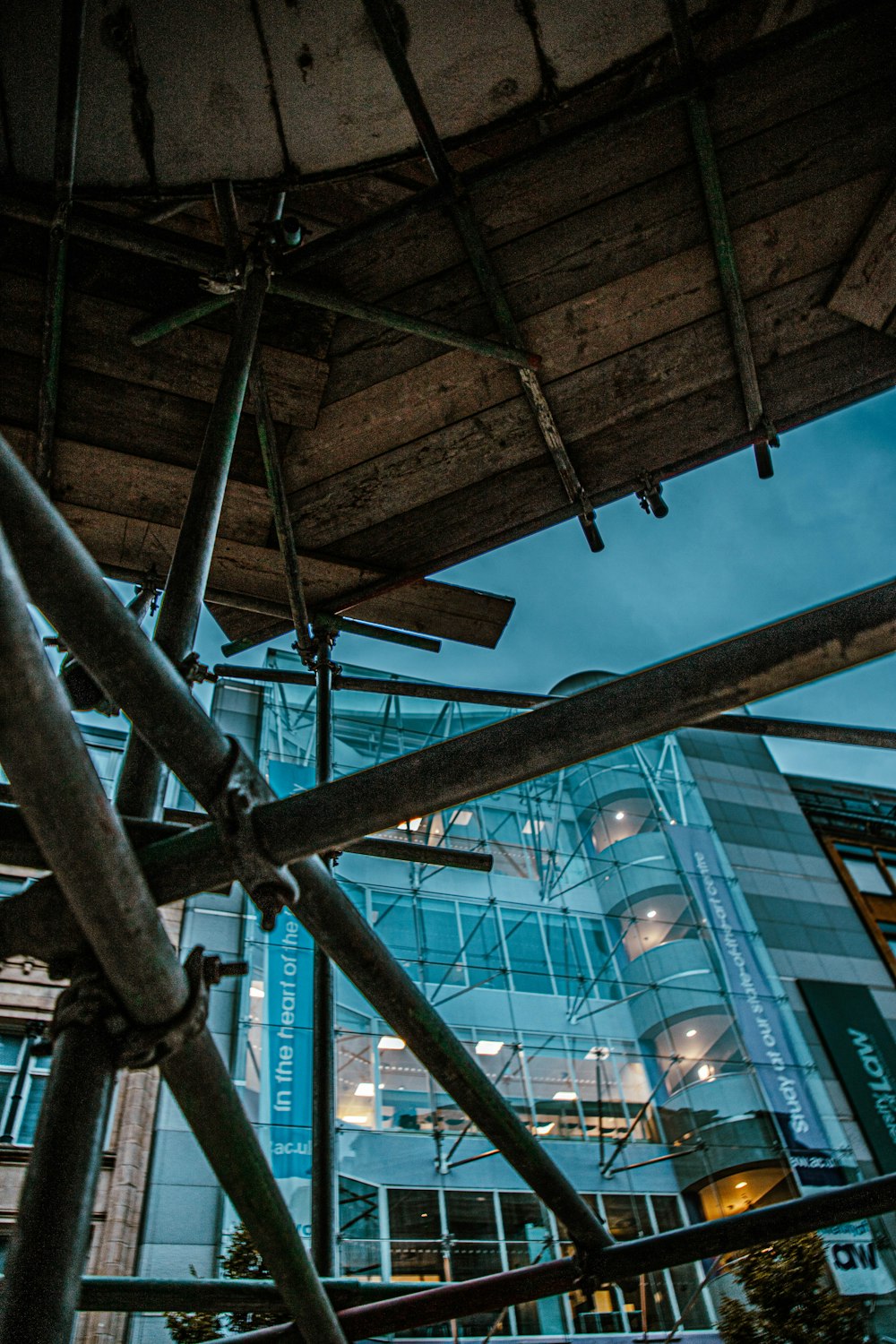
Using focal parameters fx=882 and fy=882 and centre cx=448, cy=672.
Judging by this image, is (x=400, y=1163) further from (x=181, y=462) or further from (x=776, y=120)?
(x=776, y=120)

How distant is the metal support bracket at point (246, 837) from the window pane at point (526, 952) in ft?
67.5

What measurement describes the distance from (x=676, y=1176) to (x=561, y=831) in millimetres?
9419

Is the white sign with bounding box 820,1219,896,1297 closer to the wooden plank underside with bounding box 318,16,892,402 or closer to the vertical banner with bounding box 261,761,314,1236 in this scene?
the vertical banner with bounding box 261,761,314,1236

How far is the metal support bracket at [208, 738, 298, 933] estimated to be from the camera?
1.66 m

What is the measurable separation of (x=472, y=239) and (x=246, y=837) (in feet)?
8.52

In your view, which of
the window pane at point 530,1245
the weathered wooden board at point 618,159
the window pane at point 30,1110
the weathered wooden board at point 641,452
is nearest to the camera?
the weathered wooden board at point 618,159

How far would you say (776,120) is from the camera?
Answer: 3314 millimetres

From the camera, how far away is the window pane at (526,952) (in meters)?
21.8

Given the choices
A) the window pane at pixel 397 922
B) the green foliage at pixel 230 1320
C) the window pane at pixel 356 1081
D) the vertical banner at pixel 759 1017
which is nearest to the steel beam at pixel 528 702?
the green foliage at pixel 230 1320

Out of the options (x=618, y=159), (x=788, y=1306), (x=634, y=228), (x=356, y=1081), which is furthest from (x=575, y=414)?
(x=356, y=1081)

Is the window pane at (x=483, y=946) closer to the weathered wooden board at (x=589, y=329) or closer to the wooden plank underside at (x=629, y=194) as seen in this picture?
the weathered wooden board at (x=589, y=329)

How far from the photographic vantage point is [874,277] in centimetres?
355

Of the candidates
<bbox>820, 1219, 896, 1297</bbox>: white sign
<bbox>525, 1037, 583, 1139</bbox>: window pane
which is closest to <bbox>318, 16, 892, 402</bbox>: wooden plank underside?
<bbox>525, 1037, 583, 1139</bbox>: window pane

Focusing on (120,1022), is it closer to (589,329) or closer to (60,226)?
(60,226)
